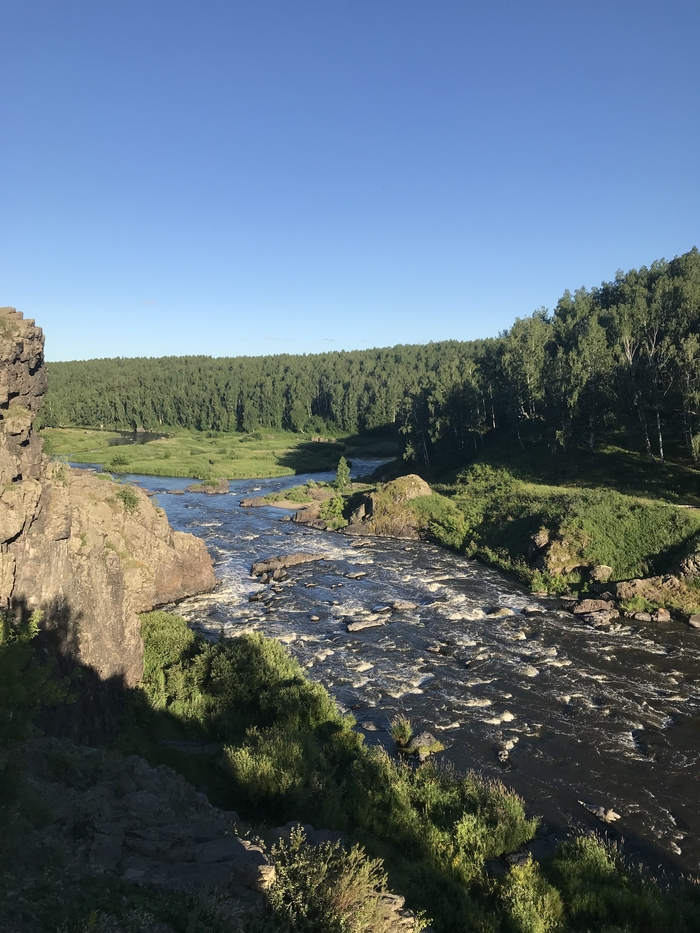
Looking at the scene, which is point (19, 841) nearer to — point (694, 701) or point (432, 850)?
point (432, 850)

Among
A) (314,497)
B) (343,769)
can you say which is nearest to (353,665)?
(343,769)

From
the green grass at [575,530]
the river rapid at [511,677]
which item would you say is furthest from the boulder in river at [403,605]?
the green grass at [575,530]

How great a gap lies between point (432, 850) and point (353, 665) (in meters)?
13.6

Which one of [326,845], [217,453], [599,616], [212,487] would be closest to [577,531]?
[599,616]

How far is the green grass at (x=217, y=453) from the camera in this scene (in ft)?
335

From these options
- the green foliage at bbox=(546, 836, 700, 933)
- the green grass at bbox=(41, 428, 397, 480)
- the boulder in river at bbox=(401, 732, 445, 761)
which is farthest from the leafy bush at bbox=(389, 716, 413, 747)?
the green grass at bbox=(41, 428, 397, 480)

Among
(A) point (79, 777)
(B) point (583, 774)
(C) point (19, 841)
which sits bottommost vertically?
(B) point (583, 774)

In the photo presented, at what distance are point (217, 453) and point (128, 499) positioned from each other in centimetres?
8770

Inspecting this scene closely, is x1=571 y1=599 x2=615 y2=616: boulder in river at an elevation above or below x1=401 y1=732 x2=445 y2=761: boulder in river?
above

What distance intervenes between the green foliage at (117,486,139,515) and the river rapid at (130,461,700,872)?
6.98 metres

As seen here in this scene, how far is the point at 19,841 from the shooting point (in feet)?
32.0

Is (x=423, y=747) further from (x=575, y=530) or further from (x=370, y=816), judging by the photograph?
(x=575, y=530)

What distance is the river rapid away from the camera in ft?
61.4

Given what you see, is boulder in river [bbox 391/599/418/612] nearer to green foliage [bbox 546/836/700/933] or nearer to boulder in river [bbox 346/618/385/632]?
boulder in river [bbox 346/618/385/632]
